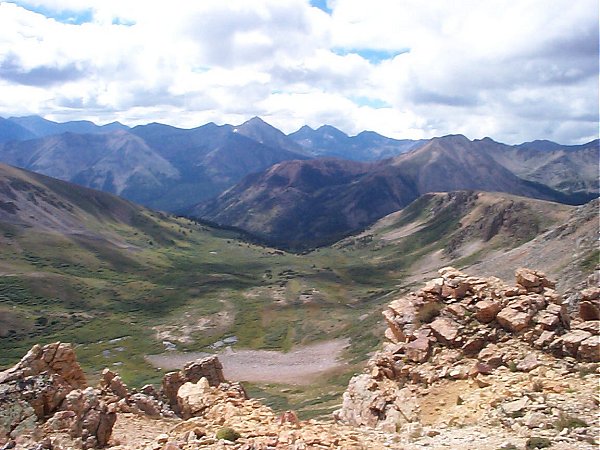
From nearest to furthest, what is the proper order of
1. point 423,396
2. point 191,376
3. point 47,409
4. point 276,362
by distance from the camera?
point 47,409
point 423,396
point 191,376
point 276,362

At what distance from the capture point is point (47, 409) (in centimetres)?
2486

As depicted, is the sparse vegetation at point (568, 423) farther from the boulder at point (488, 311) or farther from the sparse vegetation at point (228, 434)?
the sparse vegetation at point (228, 434)

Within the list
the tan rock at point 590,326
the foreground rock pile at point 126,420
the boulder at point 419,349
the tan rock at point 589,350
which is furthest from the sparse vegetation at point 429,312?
the foreground rock pile at point 126,420

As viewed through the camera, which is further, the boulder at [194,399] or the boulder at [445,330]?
the boulder at [445,330]

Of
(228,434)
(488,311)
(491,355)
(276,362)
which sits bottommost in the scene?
(276,362)

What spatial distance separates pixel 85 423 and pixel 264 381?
10306 centimetres

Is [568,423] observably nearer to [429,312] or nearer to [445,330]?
[445,330]

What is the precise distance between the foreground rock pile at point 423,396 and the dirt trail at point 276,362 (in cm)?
9084

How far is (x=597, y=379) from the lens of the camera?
22.6 m

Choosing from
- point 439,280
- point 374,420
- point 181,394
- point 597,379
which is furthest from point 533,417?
point 181,394

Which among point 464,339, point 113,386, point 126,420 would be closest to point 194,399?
point 126,420

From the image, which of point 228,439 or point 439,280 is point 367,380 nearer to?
point 439,280

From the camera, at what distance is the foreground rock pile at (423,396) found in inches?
772

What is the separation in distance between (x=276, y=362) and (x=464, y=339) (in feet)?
380
